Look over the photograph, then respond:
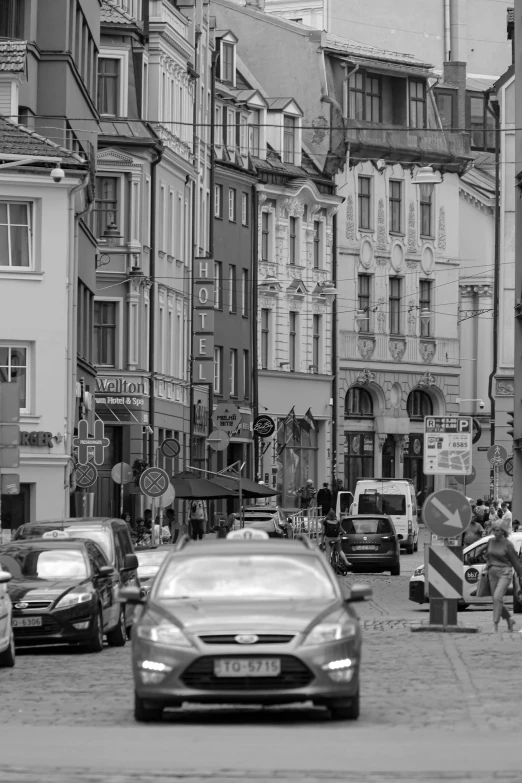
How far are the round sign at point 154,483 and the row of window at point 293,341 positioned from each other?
116ft

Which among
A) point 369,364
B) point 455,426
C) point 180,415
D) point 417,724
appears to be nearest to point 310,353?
point 369,364

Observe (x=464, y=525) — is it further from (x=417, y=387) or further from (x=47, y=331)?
(x=417, y=387)

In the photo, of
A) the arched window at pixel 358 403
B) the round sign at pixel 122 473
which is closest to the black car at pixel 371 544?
the round sign at pixel 122 473

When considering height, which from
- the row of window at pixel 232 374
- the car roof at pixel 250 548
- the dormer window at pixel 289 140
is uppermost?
the dormer window at pixel 289 140

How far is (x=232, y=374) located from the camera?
76.1m

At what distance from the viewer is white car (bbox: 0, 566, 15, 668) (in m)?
21.1

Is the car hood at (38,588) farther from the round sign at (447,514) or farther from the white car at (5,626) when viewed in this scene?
the round sign at (447,514)

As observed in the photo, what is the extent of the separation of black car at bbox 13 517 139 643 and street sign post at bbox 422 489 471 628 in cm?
415

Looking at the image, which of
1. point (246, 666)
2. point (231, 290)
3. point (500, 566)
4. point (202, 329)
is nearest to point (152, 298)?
point (202, 329)

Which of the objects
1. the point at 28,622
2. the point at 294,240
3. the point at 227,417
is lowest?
the point at 28,622

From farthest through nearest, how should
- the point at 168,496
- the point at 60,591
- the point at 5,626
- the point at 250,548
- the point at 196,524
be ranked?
the point at 196,524, the point at 168,496, the point at 60,591, the point at 5,626, the point at 250,548

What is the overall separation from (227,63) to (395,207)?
11544 millimetres

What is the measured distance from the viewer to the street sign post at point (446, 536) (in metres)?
25.8

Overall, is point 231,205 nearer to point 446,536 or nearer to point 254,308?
point 254,308
